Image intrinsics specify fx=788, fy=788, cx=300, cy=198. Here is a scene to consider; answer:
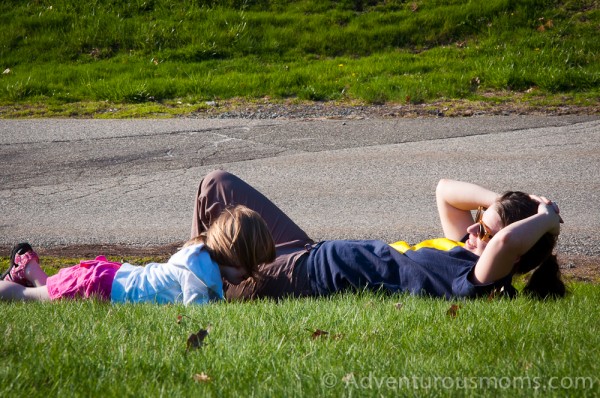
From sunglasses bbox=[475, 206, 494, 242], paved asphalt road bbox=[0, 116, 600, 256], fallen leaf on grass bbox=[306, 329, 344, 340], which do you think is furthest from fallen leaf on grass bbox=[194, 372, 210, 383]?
paved asphalt road bbox=[0, 116, 600, 256]

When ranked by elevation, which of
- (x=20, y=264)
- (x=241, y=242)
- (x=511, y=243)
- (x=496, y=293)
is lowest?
(x=496, y=293)

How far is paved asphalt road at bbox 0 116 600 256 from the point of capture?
7.01 meters

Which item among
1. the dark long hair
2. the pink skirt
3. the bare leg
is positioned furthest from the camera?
the bare leg

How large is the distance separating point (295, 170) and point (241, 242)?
14.2 ft

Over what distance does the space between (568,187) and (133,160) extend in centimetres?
475

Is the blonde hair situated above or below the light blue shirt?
above

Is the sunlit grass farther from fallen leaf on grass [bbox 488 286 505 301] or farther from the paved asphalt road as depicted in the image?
the paved asphalt road

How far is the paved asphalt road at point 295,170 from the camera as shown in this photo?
7.01m

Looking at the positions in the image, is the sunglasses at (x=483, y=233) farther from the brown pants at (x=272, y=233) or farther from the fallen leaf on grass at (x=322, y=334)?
the fallen leaf on grass at (x=322, y=334)

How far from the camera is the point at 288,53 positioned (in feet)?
43.9

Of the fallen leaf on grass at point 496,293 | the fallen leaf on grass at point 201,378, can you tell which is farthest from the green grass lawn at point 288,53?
the fallen leaf on grass at point 201,378

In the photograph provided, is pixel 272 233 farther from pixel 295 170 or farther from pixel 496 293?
pixel 295 170

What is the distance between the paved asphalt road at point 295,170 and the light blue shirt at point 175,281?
7.18ft

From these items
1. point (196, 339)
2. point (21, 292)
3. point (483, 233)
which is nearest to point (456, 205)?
point (483, 233)
